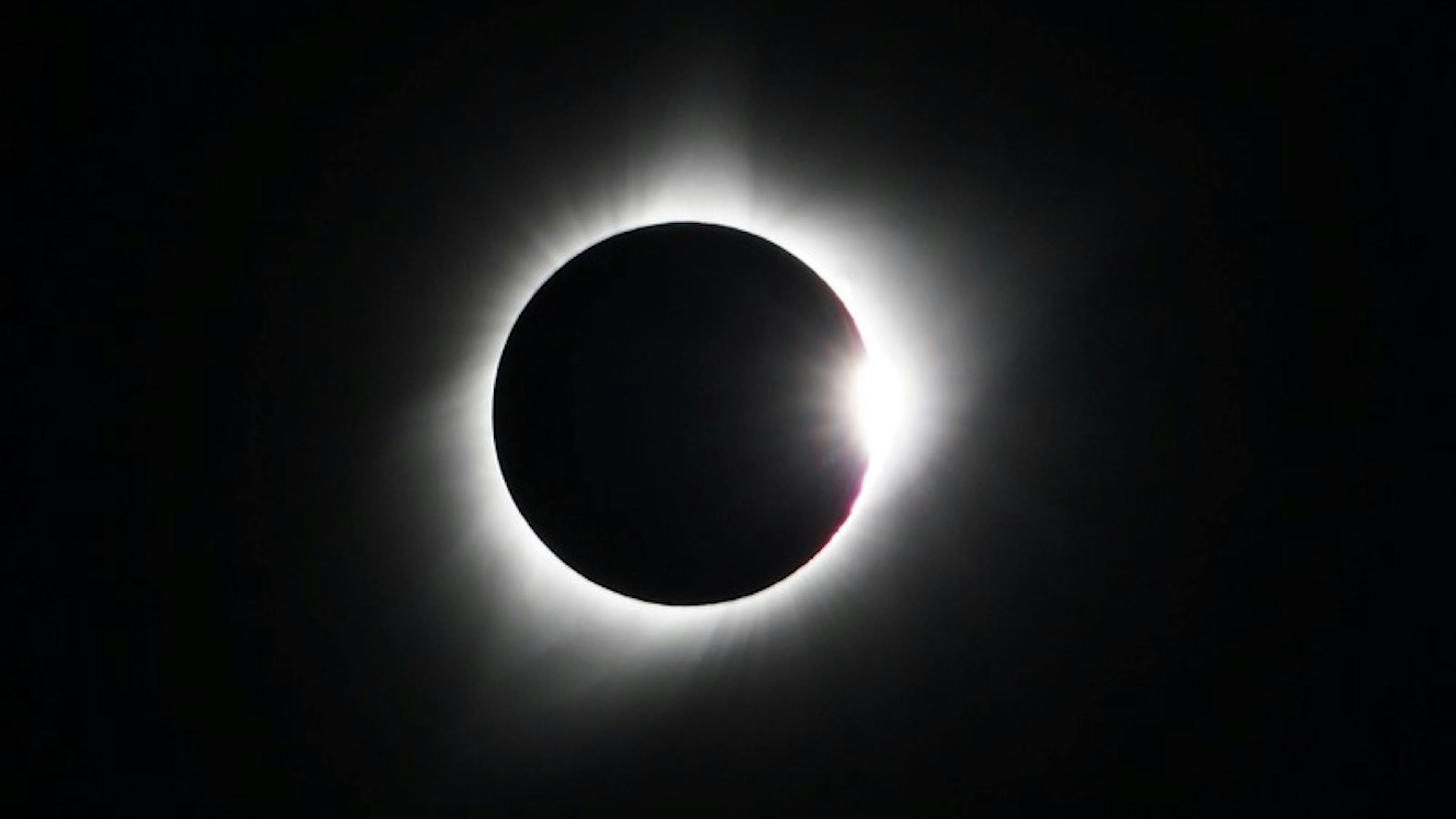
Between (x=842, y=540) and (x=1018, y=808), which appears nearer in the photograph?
(x=842, y=540)

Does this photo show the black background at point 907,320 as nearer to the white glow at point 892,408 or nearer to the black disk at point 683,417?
→ the white glow at point 892,408

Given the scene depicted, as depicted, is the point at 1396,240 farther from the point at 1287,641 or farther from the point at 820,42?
the point at 820,42

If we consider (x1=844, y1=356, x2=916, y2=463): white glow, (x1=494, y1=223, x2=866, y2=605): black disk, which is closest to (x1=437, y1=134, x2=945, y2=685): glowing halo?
(x1=844, y1=356, x2=916, y2=463): white glow

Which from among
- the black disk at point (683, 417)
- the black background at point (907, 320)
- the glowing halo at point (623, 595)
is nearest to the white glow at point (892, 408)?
the glowing halo at point (623, 595)

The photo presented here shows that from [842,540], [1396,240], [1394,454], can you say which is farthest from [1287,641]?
[842,540]

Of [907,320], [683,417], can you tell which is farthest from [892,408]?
[683,417]

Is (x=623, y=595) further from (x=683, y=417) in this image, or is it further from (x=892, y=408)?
(x=892, y=408)

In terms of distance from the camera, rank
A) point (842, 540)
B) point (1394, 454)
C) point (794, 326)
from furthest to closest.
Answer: point (1394, 454) < point (842, 540) < point (794, 326)
